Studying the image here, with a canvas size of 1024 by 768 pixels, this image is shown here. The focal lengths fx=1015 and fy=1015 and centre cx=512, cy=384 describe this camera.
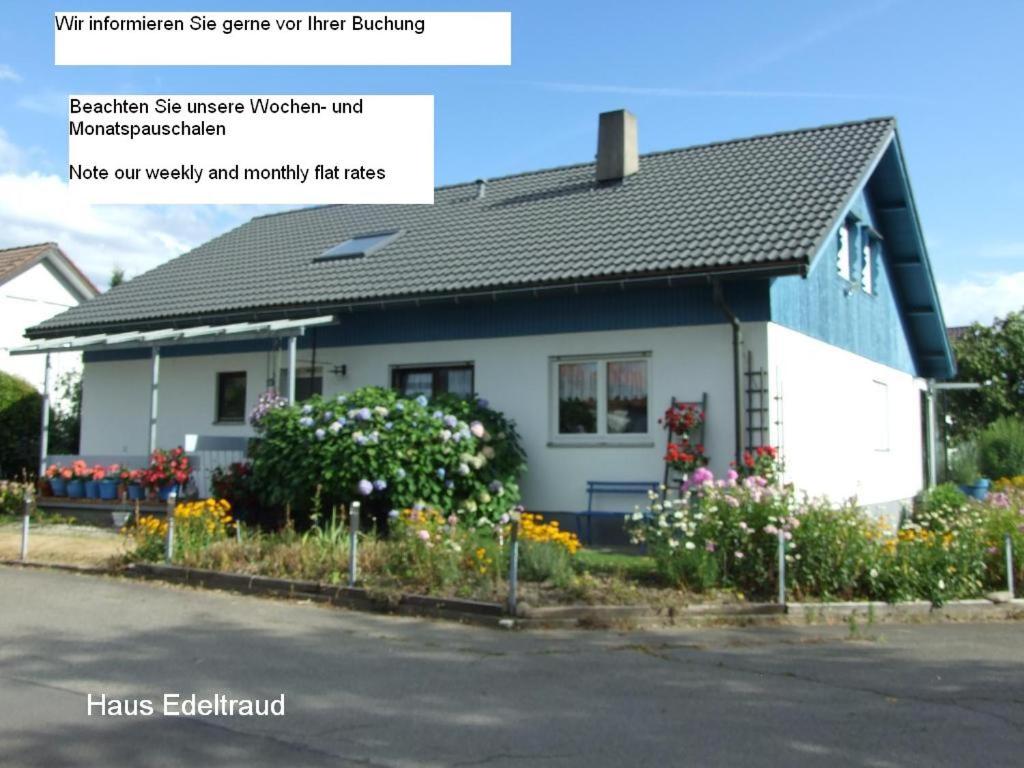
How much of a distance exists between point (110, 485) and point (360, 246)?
6.15m

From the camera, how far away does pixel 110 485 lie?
54.5 feet

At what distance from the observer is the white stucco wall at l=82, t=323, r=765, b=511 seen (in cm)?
1330

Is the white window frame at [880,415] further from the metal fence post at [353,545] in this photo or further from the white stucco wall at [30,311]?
the white stucco wall at [30,311]

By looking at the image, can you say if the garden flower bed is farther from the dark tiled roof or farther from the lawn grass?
the dark tiled roof

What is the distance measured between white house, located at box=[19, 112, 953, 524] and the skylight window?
82 millimetres

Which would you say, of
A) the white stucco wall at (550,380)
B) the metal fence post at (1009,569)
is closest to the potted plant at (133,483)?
the white stucco wall at (550,380)

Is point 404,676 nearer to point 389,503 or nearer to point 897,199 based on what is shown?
point 389,503

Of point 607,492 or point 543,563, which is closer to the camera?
point 543,563

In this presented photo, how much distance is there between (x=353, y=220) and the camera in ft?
71.3

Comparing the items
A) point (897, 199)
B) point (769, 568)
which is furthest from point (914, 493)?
point (769, 568)

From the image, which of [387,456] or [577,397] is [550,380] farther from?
[387,456]

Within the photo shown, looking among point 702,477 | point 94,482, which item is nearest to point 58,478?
point 94,482

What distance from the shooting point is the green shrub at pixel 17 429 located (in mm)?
22516

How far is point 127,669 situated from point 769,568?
5810mm
